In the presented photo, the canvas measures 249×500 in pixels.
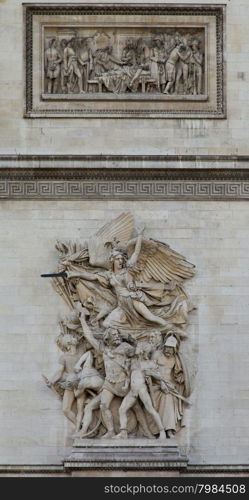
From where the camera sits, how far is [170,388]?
88.6 feet

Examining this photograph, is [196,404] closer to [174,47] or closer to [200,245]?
[200,245]

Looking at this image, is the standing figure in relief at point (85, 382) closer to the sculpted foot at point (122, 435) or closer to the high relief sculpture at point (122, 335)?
the high relief sculpture at point (122, 335)

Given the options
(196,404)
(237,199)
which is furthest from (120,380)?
(237,199)

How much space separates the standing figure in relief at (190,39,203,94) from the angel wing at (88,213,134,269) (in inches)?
74.5

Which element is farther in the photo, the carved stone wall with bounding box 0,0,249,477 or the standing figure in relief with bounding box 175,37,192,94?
A: the standing figure in relief with bounding box 175,37,192,94

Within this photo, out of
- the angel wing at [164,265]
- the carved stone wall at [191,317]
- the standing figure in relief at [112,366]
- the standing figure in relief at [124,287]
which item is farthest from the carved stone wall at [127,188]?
the standing figure in relief at [112,366]

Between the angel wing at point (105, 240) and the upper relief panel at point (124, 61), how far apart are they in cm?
140

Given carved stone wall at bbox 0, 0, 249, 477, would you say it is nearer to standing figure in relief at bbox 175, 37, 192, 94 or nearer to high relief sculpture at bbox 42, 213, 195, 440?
standing figure in relief at bbox 175, 37, 192, 94

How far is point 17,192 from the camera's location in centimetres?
2755

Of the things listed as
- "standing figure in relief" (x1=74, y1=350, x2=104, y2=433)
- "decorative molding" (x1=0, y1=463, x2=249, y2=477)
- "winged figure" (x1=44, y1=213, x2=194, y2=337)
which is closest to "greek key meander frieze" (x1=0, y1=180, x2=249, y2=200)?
"winged figure" (x1=44, y1=213, x2=194, y2=337)

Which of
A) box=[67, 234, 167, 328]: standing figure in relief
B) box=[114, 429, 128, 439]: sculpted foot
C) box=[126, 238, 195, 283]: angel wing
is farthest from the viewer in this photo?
box=[126, 238, 195, 283]: angel wing

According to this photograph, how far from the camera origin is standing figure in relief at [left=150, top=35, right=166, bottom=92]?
2791 cm
